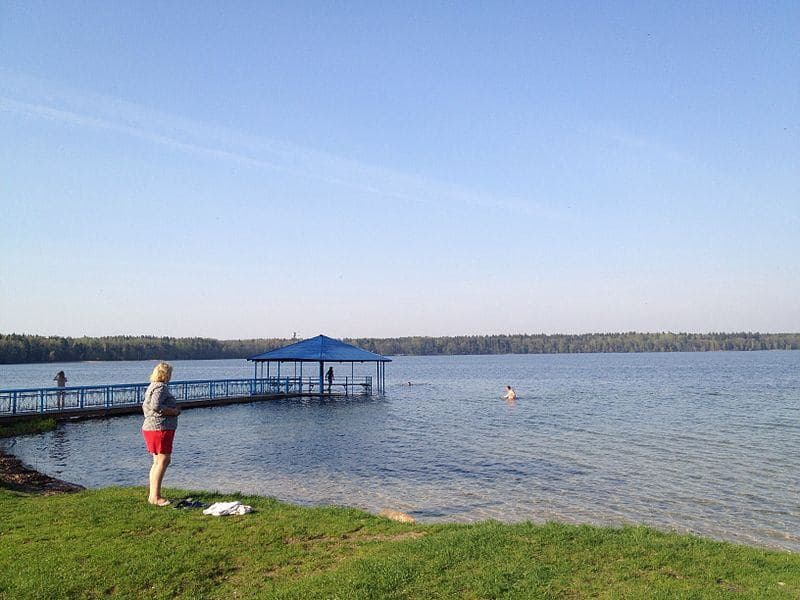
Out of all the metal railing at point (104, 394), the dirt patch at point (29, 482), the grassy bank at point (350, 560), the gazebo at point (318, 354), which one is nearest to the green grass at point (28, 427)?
the metal railing at point (104, 394)

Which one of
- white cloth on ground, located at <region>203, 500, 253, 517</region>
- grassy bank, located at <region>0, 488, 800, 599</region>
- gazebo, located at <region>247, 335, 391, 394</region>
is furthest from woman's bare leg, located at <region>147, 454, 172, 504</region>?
gazebo, located at <region>247, 335, 391, 394</region>

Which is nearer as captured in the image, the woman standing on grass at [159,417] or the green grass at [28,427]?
the woman standing on grass at [159,417]

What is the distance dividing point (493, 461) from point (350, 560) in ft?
40.4

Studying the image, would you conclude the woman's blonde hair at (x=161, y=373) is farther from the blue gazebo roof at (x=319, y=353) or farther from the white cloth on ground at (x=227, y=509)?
the blue gazebo roof at (x=319, y=353)

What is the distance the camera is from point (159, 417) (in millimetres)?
9266

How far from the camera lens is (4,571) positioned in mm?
6688

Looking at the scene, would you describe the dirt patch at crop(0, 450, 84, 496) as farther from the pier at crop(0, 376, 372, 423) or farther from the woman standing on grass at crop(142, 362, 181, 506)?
the pier at crop(0, 376, 372, 423)

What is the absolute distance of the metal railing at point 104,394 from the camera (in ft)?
90.7

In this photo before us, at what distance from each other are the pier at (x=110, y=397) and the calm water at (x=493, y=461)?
1708 millimetres

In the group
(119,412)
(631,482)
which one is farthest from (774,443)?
(119,412)

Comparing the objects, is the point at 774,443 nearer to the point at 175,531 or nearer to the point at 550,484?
the point at 550,484

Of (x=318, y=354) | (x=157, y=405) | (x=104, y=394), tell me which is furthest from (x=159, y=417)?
(x=318, y=354)

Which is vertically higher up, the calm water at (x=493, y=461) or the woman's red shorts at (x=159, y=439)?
the woman's red shorts at (x=159, y=439)

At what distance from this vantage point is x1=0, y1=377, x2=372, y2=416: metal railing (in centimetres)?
2764
